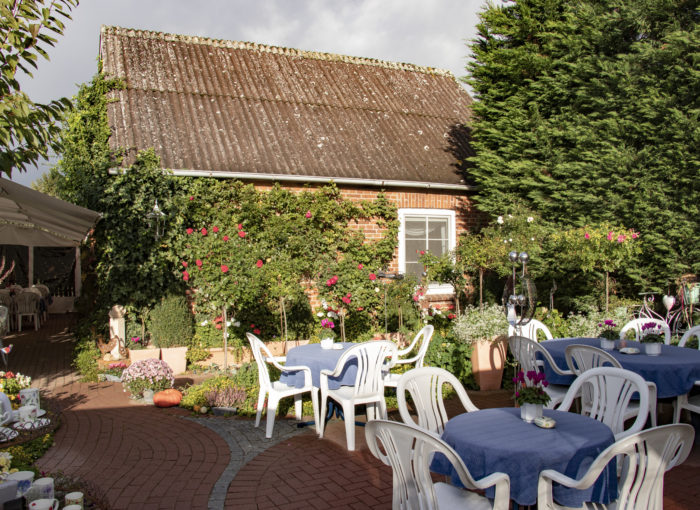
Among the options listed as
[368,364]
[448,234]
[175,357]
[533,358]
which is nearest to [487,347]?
[533,358]

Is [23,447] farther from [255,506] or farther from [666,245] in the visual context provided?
[666,245]

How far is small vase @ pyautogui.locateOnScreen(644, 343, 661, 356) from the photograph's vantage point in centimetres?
533

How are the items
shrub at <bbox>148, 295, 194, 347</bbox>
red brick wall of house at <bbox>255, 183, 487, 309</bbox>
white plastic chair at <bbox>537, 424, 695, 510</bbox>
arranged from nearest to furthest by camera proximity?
white plastic chair at <bbox>537, 424, 695, 510</bbox> < shrub at <bbox>148, 295, 194, 347</bbox> < red brick wall of house at <bbox>255, 183, 487, 309</bbox>

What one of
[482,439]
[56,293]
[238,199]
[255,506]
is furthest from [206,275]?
[56,293]

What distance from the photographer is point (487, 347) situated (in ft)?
23.8

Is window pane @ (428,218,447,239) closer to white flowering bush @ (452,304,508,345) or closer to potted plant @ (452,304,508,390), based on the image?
white flowering bush @ (452,304,508,345)

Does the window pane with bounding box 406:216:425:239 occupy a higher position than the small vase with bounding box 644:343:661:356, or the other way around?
the window pane with bounding box 406:216:425:239

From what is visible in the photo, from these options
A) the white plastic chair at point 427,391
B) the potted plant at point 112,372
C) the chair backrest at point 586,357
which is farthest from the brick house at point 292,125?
the white plastic chair at point 427,391

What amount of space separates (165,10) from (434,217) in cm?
624

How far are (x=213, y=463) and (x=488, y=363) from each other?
3865 mm

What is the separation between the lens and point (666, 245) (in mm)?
7766

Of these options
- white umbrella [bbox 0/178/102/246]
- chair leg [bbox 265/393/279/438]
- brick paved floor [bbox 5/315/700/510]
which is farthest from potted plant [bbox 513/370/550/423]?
white umbrella [bbox 0/178/102/246]

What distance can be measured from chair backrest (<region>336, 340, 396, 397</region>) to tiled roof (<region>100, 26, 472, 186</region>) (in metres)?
5.09

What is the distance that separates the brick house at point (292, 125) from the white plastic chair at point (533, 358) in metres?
5.38
